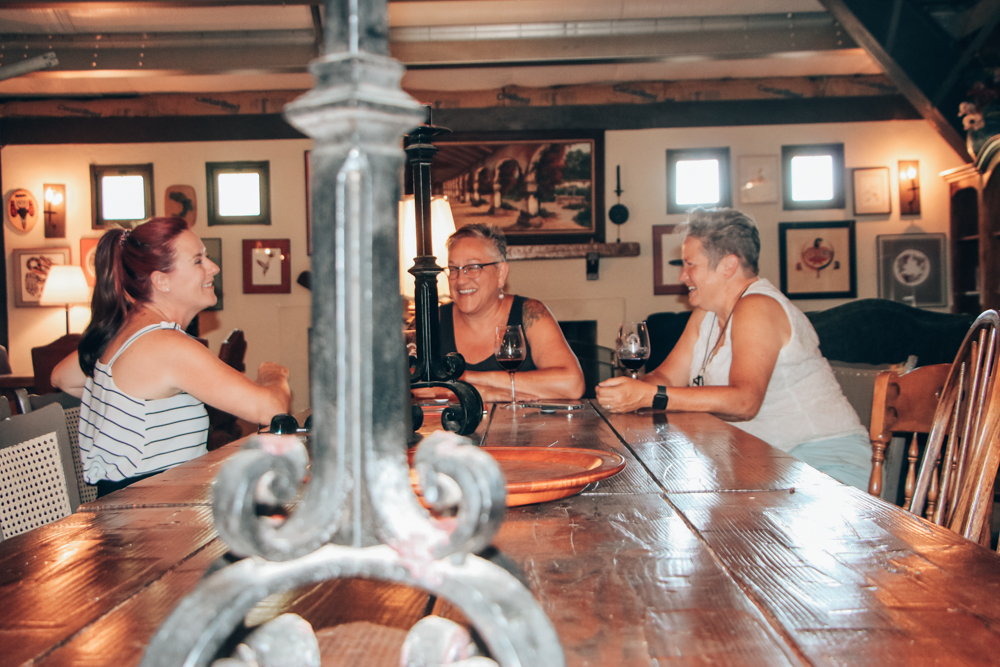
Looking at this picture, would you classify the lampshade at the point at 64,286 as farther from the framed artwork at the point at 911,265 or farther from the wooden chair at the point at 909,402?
the framed artwork at the point at 911,265

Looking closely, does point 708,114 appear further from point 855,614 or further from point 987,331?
point 855,614

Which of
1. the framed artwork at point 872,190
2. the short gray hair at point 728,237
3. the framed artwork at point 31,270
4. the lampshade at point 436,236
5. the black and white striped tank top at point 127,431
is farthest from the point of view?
the framed artwork at point 31,270

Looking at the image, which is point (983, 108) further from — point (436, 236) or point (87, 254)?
point (87, 254)

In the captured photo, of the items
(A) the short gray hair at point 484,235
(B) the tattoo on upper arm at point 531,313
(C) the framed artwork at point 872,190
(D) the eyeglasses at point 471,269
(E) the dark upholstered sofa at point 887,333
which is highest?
(C) the framed artwork at point 872,190

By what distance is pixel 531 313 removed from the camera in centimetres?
282

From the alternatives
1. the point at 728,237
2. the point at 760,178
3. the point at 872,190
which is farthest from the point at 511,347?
the point at 872,190

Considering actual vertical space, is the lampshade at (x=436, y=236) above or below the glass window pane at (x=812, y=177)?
below

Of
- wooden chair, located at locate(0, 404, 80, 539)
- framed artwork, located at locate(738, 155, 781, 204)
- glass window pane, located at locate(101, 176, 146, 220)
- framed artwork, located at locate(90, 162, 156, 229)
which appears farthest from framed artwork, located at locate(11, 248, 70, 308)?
framed artwork, located at locate(738, 155, 781, 204)

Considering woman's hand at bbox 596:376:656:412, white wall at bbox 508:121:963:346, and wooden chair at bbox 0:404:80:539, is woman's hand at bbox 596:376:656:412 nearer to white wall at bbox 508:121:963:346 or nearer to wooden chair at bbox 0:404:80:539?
wooden chair at bbox 0:404:80:539

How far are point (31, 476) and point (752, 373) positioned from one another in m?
1.75

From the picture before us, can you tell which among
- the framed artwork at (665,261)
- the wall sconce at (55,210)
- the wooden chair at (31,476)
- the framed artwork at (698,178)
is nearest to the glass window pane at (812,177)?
the framed artwork at (698,178)

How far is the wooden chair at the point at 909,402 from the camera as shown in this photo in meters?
1.53

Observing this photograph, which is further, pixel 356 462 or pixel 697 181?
pixel 697 181

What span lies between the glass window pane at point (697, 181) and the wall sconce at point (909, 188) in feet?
5.26
